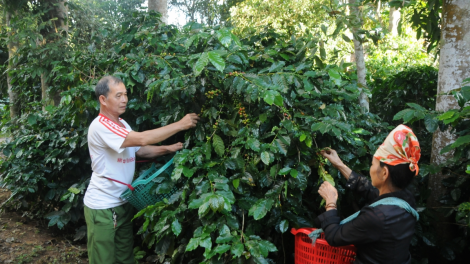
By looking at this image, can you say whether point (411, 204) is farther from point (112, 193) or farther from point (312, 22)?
point (312, 22)

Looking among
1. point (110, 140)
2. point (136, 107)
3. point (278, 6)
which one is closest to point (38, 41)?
point (136, 107)

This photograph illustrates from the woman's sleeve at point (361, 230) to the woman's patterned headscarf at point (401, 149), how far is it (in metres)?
0.28

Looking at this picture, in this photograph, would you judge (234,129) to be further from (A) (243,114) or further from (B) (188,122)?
(B) (188,122)

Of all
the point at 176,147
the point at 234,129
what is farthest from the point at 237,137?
the point at 176,147

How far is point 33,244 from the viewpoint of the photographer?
13.4 feet

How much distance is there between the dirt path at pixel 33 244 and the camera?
12.6ft

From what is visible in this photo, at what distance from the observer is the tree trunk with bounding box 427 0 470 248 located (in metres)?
3.07

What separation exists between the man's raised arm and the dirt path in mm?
2037

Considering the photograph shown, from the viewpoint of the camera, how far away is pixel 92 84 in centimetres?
328

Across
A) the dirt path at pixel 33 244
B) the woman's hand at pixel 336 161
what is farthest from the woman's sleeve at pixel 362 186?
the dirt path at pixel 33 244

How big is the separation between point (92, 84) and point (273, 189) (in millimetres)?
1981

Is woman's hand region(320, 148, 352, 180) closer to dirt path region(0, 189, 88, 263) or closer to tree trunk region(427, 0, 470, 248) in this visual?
tree trunk region(427, 0, 470, 248)

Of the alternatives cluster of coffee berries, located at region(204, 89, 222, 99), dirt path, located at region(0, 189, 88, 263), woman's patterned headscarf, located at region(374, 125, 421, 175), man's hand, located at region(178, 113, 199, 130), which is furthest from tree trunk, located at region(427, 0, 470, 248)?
dirt path, located at region(0, 189, 88, 263)

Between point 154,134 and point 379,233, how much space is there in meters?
1.63
